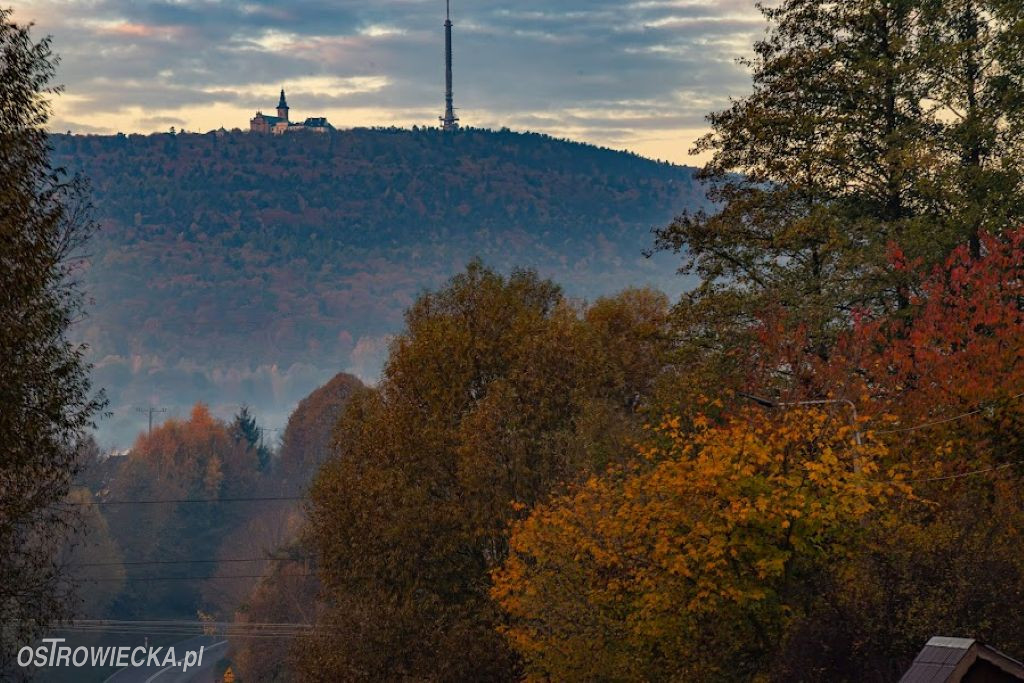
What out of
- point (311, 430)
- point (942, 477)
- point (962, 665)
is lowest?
point (311, 430)

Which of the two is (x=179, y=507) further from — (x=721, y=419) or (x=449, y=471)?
(x=721, y=419)

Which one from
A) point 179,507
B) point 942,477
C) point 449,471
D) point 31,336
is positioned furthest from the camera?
point 179,507

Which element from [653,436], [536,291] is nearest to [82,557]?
[536,291]

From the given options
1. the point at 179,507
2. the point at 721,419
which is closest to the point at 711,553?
the point at 721,419

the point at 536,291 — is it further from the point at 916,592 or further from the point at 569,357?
the point at 916,592

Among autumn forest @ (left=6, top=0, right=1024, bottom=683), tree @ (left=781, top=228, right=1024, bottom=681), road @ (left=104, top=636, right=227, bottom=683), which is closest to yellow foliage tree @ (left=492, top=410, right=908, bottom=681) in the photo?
autumn forest @ (left=6, top=0, right=1024, bottom=683)

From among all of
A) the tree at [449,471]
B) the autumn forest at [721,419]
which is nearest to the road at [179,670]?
the autumn forest at [721,419]

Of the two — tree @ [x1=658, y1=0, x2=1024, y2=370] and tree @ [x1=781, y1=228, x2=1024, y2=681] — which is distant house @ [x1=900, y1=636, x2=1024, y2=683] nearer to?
tree @ [x1=781, y1=228, x2=1024, y2=681]
